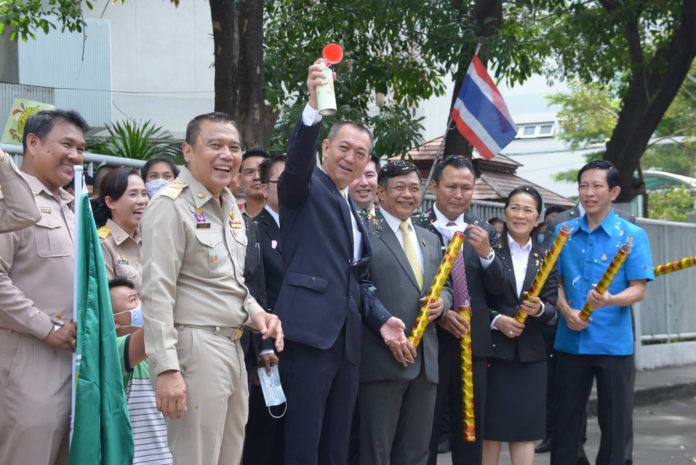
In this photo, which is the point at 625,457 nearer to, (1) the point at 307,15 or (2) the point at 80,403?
(2) the point at 80,403

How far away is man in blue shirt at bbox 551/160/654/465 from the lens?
573 centimetres

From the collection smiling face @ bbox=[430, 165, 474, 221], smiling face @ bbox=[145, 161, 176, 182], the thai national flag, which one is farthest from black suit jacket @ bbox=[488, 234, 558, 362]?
the thai national flag

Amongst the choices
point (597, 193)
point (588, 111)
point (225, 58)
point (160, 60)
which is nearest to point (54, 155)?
point (597, 193)

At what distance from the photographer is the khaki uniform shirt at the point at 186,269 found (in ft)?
11.1

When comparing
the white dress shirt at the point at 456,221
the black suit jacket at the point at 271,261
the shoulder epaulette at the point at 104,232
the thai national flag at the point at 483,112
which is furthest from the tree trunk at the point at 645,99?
the shoulder epaulette at the point at 104,232

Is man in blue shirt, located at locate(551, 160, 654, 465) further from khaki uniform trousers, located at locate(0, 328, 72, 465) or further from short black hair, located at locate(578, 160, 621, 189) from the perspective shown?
khaki uniform trousers, located at locate(0, 328, 72, 465)

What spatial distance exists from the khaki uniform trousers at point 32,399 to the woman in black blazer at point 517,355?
2.83 metres

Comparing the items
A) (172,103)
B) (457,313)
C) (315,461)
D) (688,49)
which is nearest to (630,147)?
(688,49)

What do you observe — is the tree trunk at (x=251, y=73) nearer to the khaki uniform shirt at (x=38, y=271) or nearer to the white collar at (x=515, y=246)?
the white collar at (x=515, y=246)

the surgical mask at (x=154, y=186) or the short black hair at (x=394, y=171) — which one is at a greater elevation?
the short black hair at (x=394, y=171)

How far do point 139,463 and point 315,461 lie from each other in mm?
826

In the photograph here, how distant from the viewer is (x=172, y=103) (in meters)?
20.8

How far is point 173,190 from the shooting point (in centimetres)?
365

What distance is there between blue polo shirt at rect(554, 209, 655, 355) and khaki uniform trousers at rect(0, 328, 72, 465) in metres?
3.53
